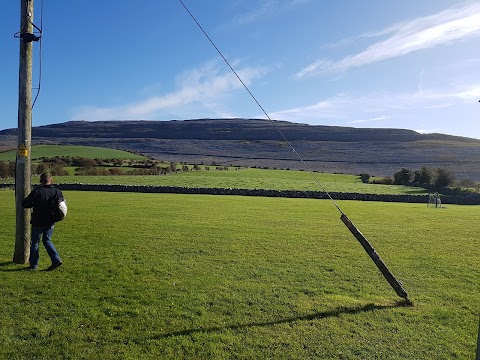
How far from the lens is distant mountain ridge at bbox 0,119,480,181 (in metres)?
86.0

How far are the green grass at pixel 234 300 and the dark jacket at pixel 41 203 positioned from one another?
1.17 metres

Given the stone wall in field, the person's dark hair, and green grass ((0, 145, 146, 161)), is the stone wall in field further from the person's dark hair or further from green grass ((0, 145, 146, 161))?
green grass ((0, 145, 146, 161))

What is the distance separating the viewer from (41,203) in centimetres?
927

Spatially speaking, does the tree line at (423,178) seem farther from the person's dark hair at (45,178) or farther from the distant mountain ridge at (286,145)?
the person's dark hair at (45,178)

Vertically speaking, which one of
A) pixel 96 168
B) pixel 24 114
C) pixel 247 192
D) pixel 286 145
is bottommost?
pixel 247 192

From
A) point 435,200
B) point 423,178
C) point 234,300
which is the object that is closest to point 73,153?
point 423,178

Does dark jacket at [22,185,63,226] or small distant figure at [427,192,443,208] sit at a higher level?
dark jacket at [22,185,63,226]

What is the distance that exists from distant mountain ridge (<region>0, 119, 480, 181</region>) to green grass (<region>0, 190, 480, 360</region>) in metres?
63.8

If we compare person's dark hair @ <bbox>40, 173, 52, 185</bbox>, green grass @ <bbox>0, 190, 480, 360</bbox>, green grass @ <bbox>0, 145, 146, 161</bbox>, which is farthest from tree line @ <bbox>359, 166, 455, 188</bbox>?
person's dark hair @ <bbox>40, 173, 52, 185</bbox>

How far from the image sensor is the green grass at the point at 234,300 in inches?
243

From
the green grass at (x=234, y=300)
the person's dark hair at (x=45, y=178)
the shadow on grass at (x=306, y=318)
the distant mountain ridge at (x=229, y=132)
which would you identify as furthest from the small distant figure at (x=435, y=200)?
the distant mountain ridge at (x=229, y=132)

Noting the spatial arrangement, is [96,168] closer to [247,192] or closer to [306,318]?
[247,192]

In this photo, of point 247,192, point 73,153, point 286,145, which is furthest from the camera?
point 286,145

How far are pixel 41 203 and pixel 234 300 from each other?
487cm
